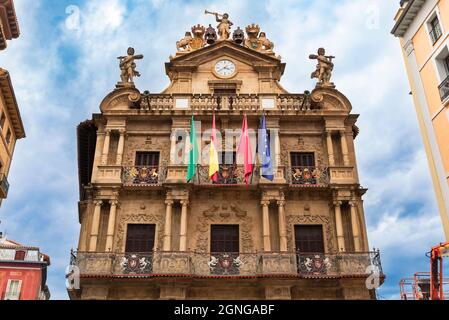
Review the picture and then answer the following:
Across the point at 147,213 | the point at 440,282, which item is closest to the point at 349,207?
the point at 440,282

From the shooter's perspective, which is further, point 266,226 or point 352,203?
point 352,203

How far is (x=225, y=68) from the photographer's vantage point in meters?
24.4

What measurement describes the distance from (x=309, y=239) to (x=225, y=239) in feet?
12.0

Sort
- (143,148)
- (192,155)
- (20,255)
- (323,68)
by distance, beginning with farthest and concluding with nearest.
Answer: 1. (20,255)
2. (323,68)
3. (143,148)
4. (192,155)

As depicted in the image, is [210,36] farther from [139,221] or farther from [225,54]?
[139,221]

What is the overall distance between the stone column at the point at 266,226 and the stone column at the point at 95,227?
7.10m

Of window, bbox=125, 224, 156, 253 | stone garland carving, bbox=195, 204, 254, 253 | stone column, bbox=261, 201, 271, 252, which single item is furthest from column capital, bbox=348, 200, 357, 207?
window, bbox=125, 224, 156, 253

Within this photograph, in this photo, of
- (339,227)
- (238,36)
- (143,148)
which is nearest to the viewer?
(339,227)

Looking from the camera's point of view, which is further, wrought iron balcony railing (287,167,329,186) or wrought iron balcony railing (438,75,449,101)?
wrought iron balcony railing (287,167,329,186)

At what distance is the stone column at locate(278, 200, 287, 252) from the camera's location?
18.5 meters

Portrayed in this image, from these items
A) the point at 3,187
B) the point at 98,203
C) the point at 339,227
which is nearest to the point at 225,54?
the point at 98,203

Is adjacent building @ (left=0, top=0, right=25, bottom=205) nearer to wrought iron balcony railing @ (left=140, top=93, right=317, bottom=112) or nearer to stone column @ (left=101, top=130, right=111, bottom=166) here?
stone column @ (left=101, top=130, right=111, bottom=166)

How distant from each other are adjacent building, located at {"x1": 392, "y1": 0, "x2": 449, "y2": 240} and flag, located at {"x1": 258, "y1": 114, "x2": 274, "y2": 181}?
6.09 metres

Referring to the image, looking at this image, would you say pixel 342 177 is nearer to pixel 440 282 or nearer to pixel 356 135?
pixel 356 135
